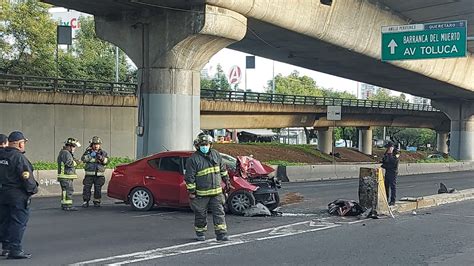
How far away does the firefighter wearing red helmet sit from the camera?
10000mm

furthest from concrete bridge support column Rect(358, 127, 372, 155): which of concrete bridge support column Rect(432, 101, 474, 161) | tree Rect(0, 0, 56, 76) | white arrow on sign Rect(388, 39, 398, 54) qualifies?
white arrow on sign Rect(388, 39, 398, 54)

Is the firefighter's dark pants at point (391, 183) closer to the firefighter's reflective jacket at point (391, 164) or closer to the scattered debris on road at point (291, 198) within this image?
the firefighter's reflective jacket at point (391, 164)

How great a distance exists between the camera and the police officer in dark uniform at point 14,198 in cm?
863

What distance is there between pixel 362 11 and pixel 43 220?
61.8 ft

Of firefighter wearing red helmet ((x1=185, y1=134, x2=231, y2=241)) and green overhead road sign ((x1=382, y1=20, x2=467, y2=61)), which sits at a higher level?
green overhead road sign ((x1=382, y1=20, x2=467, y2=61))

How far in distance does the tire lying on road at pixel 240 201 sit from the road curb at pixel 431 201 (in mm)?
3581

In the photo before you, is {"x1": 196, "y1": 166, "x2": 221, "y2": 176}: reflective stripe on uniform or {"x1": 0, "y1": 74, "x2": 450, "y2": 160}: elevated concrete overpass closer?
{"x1": 196, "y1": 166, "x2": 221, "y2": 176}: reflective stripe on uniform

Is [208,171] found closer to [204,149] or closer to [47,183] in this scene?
[204,149]

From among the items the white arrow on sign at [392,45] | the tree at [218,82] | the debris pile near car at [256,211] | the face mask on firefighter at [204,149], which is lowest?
the debris pile near car at [256,211]

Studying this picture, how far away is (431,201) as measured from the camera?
16.7m

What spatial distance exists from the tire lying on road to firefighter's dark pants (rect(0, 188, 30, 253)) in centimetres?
586

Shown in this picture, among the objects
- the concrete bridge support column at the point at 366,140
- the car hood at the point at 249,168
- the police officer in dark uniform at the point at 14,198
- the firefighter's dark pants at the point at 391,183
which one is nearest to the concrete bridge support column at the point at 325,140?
the concrete bridge support column at the point at 366,140

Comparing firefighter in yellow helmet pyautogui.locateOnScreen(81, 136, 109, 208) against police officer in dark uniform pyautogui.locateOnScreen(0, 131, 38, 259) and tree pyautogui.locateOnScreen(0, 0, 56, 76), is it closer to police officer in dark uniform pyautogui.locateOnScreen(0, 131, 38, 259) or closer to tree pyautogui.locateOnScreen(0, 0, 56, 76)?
police officer in dark uniform pyautogui.locateOnScreen(0, 131, 38, 259)

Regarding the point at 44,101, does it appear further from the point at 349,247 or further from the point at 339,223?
the point at 349,247
